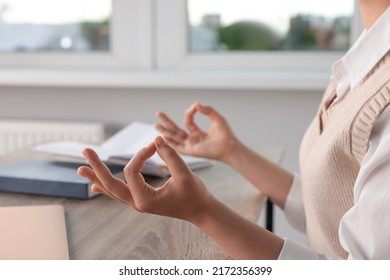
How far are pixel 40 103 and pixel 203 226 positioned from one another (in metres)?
1.93

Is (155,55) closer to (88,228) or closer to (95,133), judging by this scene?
(95,133)

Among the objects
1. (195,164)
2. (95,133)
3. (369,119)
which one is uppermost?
(369,119)

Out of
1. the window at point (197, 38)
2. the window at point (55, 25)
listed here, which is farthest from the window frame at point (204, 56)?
the window at point (55, 25)

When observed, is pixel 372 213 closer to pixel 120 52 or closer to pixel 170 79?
pixel 170 79

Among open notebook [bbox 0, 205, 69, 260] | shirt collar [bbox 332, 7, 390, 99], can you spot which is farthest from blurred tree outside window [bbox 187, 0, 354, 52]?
open notebook [bbox 0, 205, 69, 260]

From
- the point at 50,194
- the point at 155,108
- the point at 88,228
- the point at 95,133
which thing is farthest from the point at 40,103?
the point at 88,228

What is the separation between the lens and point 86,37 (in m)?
2.74

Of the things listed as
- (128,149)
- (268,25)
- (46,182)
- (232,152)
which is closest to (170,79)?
(268,25)

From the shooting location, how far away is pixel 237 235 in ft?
2.77

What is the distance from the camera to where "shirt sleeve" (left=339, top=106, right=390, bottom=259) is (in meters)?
0.77

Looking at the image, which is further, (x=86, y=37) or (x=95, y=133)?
(x=86, y=37)

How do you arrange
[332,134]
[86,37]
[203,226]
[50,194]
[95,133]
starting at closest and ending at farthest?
[203,226] → [332,134] → [50,194] → [95,133] → [86,37]
